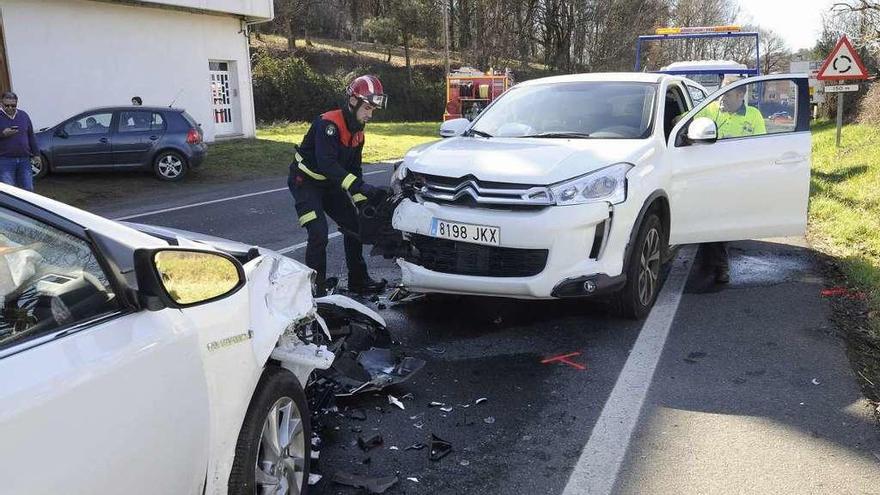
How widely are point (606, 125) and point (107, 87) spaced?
1600 cm

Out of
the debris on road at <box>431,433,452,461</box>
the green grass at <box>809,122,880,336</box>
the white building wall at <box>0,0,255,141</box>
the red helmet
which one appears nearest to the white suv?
the red helmet

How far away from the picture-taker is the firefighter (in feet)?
17.7

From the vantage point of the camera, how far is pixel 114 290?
202 cm

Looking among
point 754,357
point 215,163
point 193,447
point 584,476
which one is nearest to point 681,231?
point 754,357

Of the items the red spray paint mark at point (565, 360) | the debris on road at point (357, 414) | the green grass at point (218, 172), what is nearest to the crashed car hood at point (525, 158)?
the red spray paint mark at point (565, 360)

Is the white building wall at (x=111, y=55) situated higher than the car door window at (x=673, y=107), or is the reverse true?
the white building wall at (x=111, y=55)

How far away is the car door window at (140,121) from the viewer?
14.4 metres

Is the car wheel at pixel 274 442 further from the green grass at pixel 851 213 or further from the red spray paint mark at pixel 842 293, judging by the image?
the red spray paint mark at pixel 842 293

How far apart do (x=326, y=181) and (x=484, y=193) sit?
63.2 inches

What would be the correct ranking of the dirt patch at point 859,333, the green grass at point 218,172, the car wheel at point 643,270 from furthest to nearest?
the green grass at point 218,172 < the car wheel at point 643,270 < the dirt patch at point 859,333

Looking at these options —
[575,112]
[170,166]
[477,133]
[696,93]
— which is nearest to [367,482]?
[477,133]

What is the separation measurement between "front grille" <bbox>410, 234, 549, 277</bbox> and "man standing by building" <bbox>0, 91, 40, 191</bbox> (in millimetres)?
6920

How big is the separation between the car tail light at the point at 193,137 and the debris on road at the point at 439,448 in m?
12.7

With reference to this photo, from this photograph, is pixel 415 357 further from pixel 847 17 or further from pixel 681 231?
pixel 847 17
